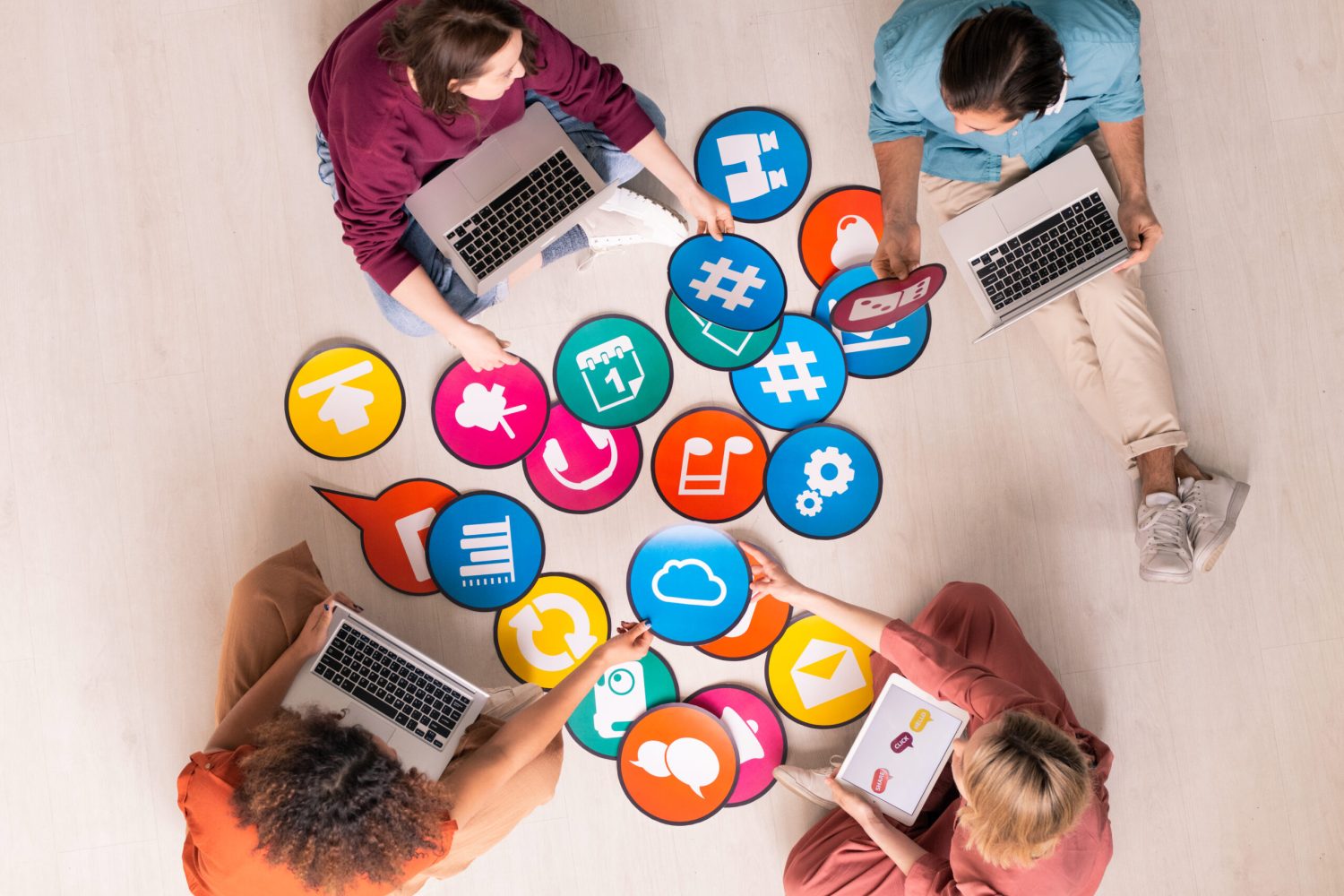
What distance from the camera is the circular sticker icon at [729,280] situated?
6.34 feet

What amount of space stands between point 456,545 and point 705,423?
0.59 metres

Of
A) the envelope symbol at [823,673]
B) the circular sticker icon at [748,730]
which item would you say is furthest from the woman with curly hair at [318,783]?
the envelope symbol at [823,673]

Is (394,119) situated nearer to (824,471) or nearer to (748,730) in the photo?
(824,471)

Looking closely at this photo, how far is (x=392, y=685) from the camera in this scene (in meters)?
1.67

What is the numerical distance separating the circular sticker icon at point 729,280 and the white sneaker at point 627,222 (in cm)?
7

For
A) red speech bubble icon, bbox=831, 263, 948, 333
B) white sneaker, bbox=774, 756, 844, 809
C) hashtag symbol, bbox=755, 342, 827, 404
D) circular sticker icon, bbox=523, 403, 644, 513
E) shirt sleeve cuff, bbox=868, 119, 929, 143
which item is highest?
shirt sleeve cuff, bbox=868, 119, 929, 143

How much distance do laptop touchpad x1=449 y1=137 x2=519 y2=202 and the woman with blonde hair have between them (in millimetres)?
877

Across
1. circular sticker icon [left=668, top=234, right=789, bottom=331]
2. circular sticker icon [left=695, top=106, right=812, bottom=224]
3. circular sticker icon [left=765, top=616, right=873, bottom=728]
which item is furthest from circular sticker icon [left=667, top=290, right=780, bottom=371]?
circular sticker icon [left=765, top=616, right=873, bottom=728]

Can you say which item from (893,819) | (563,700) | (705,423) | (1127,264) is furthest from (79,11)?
(893,819)

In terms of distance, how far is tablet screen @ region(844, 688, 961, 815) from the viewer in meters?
1.74

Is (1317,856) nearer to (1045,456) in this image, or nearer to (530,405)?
(1045,456)

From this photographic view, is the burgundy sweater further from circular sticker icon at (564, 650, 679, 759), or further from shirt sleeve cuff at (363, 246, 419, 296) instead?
circular sticker icon at (564, 650, 679, 759)

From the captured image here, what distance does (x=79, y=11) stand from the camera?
6.63 ft

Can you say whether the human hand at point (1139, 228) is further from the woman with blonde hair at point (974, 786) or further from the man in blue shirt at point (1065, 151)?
the woman with blonde hair at point (974, 786)
